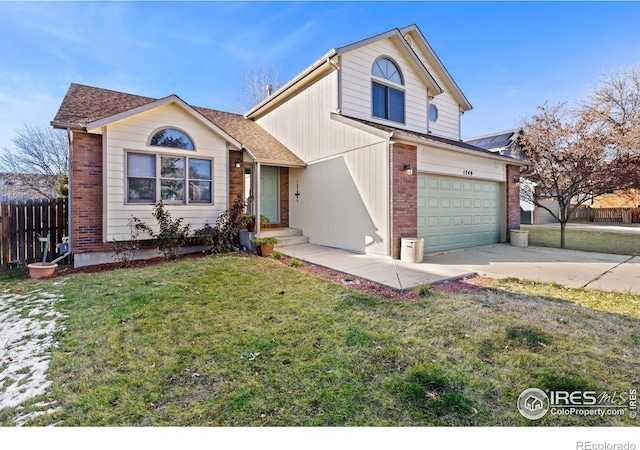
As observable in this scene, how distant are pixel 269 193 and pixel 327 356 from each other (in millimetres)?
9002

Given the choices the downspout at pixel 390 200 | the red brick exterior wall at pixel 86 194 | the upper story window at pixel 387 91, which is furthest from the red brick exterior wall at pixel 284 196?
the red brick exterior wall at pixel 86 194

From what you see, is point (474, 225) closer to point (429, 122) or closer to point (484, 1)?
point (429, 122)

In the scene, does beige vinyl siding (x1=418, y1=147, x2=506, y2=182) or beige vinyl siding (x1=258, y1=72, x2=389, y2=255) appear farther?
beige vinyl siding (x1=418, y1=147, x2=506, y2=182)

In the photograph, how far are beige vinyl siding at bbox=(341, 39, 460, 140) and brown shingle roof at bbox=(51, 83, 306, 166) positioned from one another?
9.29 feet

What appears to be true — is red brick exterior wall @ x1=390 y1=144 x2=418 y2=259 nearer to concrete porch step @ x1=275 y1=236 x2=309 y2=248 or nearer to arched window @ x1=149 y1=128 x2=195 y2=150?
concrete porch step @ x1=275 y1=236 x2=309 y2=248

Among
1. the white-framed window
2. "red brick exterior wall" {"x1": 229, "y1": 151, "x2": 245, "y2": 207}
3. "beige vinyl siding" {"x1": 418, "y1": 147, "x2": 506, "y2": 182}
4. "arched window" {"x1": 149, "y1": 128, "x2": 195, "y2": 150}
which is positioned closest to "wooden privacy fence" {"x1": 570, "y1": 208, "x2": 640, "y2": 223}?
"beige vinyl siding" {"x1": 418, "y1": 147, "x2": 506, "y2": 182}

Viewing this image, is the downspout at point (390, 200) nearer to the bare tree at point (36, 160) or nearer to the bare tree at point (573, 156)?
the bare tree at point (573, 156)

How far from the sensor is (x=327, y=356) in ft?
9.76

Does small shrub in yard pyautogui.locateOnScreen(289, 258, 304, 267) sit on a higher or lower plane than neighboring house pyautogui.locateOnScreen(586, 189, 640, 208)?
lower

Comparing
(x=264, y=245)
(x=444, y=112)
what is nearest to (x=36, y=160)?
(x=264, y=245)

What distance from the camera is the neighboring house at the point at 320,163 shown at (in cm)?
773

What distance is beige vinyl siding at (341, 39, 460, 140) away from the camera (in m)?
9.56

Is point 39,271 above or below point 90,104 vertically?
below

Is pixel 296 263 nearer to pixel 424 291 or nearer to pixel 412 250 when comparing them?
pixel 412 250
